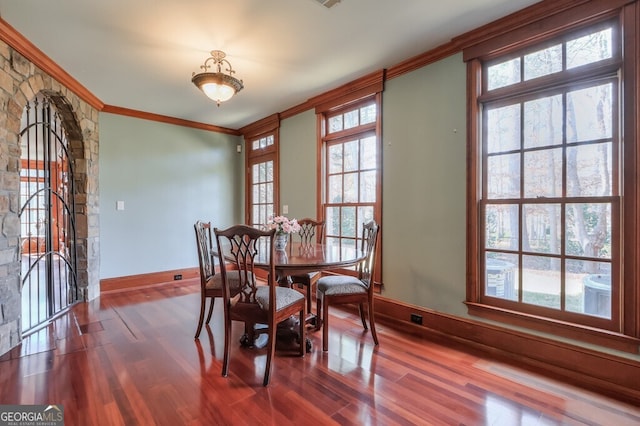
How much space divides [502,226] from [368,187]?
1.44 m

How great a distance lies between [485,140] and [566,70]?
2.18 ft

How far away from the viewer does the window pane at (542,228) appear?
219 cm

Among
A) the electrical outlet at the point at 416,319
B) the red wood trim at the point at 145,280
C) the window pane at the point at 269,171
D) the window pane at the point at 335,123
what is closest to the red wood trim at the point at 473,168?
the electrical outlet at the point at 416,319

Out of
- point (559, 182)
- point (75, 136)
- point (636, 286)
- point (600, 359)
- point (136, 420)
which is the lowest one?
point (136, 420)

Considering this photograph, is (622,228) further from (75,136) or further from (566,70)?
Result: (75,136)

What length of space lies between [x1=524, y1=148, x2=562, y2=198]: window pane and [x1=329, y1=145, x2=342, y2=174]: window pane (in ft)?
6.61

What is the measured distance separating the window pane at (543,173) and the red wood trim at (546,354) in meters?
1.06

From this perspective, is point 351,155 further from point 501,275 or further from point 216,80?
point 501,275

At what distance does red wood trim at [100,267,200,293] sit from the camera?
163 inches

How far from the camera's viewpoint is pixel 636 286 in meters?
1.84

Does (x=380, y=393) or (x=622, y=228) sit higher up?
(x=622, y=228)

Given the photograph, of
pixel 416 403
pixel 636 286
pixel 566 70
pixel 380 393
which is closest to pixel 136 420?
pixel 380 393

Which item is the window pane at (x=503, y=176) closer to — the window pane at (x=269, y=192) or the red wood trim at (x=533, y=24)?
the red wood trim at (x=533, y=24)

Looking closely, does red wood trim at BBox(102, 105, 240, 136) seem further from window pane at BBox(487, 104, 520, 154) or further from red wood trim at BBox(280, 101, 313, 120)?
window pane at BBox(487, 104, 520, 154)
